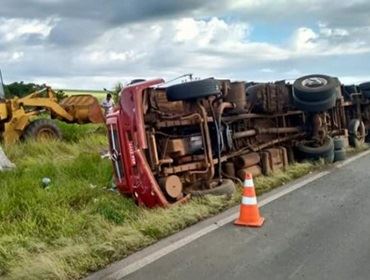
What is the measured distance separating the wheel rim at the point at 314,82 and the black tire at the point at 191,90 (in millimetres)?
3640

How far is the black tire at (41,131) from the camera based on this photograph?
14547 mm

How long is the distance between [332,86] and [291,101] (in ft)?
2.86

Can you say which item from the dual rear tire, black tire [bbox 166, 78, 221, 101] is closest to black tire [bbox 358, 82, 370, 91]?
the dual rear tire

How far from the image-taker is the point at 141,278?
4.48 meters

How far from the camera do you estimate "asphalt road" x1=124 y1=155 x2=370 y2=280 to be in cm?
454

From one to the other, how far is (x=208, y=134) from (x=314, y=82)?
3.95 meters

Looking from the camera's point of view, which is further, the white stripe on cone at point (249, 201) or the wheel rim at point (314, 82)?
the wheel rim at point (314, 82)

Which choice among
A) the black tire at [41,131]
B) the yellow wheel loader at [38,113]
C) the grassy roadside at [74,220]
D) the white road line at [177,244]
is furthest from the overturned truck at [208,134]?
the yellow wheel loader at [38,113]

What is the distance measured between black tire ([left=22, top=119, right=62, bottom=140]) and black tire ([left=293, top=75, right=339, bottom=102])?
297 inches

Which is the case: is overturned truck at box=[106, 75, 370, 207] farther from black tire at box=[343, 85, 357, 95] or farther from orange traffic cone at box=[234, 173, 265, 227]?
black tire at box=[343, 85, 357, 95]

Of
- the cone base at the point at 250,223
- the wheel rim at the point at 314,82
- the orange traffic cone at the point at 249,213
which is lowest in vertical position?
the cone base at the point at 250,223

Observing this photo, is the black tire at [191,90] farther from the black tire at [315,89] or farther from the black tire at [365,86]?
the black tire at [365,86]

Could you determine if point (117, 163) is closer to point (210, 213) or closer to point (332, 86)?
point (210, 213)

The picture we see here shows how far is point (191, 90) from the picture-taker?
7469 mm
